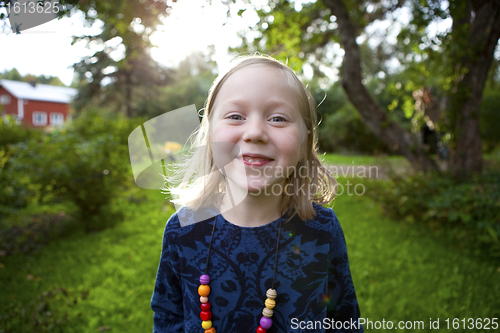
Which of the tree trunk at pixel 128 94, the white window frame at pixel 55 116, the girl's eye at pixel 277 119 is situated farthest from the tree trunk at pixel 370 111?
the white window frame at pixel 55 116

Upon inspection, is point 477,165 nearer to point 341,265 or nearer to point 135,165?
point 341,265

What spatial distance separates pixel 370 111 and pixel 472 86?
1.39m

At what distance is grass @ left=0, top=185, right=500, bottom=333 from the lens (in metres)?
2.60

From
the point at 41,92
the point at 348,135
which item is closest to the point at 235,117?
the point at 348,135

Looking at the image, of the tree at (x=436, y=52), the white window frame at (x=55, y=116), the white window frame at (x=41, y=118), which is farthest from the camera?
the white window frame at (x=55, y=116)

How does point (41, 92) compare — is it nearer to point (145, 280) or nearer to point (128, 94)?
point (128, 94)

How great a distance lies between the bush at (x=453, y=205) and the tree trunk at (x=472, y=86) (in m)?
0.34

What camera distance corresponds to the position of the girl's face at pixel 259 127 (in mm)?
1032

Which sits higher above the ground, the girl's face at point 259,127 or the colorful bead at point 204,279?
the girl's face at point 259,127

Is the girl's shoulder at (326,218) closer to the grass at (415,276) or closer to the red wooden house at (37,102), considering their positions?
the grass at (415,276)

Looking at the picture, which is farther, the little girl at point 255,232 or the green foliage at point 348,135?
the green foliage at point 348,135

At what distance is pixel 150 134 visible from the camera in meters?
1.47

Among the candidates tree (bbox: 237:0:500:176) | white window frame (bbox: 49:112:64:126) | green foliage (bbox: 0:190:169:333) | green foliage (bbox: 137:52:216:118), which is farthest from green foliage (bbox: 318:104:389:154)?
white window frame (bbox: 49:112:64:126)

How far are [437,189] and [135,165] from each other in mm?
4342
